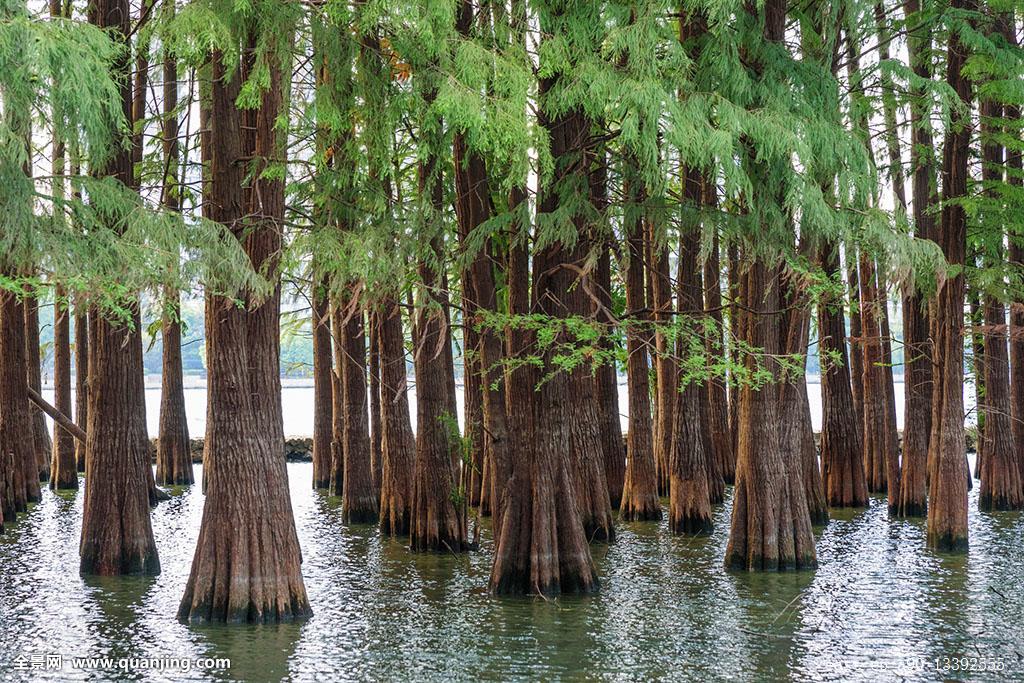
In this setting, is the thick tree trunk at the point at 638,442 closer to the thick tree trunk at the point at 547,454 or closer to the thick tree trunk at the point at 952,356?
the thick tree trunk at the point at 952,356

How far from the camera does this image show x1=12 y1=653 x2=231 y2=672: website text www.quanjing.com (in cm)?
1016

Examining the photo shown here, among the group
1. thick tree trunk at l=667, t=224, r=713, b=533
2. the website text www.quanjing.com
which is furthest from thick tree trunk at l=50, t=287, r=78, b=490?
the website text www.quanjing.com

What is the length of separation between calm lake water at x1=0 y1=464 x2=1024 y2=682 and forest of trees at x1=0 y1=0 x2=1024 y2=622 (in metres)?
0.57

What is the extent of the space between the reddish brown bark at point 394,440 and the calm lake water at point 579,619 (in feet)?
3.00

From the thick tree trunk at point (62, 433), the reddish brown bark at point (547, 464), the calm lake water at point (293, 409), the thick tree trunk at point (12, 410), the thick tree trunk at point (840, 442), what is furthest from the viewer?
the calm lake water at point (293, 409)

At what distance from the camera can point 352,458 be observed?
1978 centimetres

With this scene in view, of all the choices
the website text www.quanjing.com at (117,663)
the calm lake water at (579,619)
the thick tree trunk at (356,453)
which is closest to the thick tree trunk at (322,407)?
the thick tree trunk at (356,453)

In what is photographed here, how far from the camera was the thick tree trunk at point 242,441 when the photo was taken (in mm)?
11477

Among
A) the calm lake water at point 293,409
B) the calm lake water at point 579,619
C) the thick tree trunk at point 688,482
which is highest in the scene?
the calm lake water at point 293,409

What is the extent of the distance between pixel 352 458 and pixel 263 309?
825 centimetres

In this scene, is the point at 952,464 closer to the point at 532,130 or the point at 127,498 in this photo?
the point at 532,130

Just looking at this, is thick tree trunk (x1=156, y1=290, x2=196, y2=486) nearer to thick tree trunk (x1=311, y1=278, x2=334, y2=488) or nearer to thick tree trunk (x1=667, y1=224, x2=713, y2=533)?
thick tree trunk (x1=311, y1=278, x2=334, y2=488)

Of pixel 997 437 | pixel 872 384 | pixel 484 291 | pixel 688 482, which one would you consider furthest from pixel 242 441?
pixel 997 437

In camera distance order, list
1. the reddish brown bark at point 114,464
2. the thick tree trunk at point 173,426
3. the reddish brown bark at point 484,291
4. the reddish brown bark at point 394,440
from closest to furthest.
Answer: the reddish brown bark at point 114,464, the reddish brown bark at point 484,291, the reddish brown bark at point 394,440, the thick tree trunk at point 173,426
